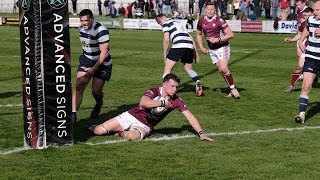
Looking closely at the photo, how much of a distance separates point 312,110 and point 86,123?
15.1 feet

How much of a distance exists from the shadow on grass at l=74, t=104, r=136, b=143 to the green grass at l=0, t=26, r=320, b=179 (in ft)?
0.06

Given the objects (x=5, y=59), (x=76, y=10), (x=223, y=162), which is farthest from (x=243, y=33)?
(x=223, y=162)

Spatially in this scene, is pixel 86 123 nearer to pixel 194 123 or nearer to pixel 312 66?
pixel 194 123

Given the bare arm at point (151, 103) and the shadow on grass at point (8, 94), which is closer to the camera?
the bare arm at point (151, 103)

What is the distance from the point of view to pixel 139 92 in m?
16.2

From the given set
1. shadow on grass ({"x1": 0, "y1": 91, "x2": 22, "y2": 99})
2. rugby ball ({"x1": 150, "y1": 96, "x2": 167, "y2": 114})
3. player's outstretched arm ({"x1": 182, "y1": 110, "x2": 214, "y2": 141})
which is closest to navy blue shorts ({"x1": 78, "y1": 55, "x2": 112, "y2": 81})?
rugby ball ({"x1": 150, "y1": 96, "x2": 167, "y2": 114})

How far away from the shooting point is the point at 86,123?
39.1 feet

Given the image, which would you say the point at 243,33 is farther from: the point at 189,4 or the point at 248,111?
the point at 248,111

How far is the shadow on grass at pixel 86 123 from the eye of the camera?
34.5 feet

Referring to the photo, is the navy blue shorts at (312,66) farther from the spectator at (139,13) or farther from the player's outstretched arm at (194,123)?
the spectator at (139,13)

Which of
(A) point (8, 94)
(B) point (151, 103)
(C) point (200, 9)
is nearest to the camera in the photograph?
(B) point (151, 103)

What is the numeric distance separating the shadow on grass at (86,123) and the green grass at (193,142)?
17mm

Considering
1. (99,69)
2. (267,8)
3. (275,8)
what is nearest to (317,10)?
(99,69)

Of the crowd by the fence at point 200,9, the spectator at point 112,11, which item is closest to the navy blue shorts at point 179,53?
the crowd by the fence at point 200,9
